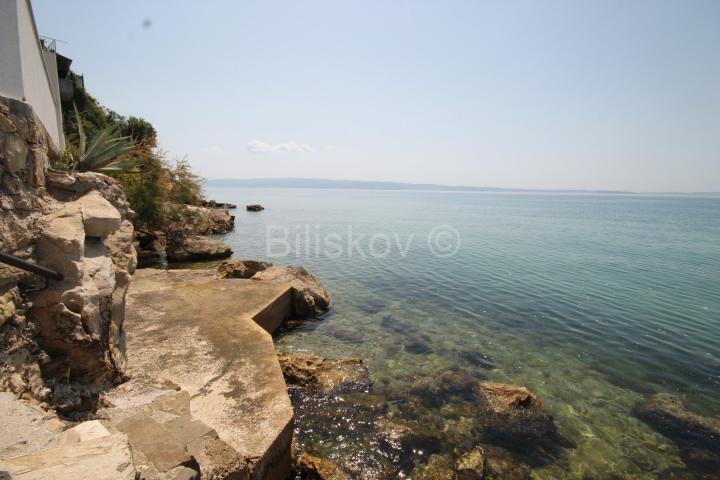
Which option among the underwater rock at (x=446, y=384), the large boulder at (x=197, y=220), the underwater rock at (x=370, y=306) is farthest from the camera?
the large boulder at (x=197, y=220)

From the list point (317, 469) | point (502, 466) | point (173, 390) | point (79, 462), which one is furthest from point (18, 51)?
point (502, 466)

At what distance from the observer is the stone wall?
407 cm

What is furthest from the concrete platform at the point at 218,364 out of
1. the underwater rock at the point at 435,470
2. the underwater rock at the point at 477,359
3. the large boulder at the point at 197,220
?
the large boulder at the point at 197,220

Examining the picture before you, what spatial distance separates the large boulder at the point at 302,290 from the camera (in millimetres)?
13337

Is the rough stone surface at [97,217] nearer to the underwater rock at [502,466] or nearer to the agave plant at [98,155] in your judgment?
the agave plant at [98,155]

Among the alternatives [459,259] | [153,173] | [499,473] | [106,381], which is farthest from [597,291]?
[153,173]

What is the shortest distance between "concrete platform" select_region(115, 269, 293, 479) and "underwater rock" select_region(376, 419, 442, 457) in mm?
2185

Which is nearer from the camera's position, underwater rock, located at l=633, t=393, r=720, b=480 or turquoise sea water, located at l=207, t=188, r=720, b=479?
underwater rock, located at l=633, t=393, r=720, b=480

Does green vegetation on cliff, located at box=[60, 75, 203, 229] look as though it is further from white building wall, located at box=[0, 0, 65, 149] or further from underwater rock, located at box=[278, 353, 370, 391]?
underwater rock, located at box=[278, 353, 370, 391]

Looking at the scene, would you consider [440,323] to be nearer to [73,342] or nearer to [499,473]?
[499,473]

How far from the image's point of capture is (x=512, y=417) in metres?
8.11

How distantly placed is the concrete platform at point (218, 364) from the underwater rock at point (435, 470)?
2286mm

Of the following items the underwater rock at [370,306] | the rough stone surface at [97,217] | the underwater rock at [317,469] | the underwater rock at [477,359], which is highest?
the rough stone surface at [97,217]

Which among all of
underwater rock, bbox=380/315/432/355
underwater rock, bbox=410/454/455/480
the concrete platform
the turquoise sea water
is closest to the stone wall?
the concrete platform
